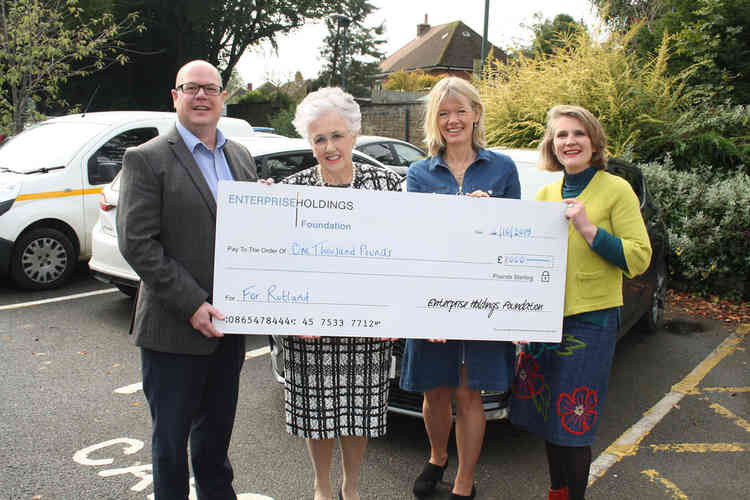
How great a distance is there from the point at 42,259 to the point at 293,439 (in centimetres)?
478

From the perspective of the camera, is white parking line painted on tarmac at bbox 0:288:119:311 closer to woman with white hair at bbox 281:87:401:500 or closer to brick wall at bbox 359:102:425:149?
woman with white hair at bbox 281:87:401:500

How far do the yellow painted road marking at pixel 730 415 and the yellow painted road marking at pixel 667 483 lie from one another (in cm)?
111

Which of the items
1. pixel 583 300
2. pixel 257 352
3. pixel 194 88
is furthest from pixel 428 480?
pixel 257 352

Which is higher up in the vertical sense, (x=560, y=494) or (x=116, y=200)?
(x=116, y=200)

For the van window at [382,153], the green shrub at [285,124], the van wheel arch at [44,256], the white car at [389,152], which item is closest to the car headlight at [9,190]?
the van wheel arch at [44,256]

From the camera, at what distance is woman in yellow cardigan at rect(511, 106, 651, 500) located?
2494 millimetres

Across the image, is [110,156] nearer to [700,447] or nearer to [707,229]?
[700,447]

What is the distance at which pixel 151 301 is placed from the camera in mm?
2252

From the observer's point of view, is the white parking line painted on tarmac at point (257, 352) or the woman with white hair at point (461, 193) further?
the white parking line painted on tarmac at point (257, 352)

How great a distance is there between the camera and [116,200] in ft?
18.6

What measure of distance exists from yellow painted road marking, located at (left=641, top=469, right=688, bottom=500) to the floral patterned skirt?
95 cm

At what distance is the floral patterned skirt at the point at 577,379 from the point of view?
8.27 ft

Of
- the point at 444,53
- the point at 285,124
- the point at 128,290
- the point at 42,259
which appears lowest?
the point at 128,290

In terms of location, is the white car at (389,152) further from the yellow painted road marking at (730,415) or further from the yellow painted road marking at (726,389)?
the yellow painted road marking at (730,415)
